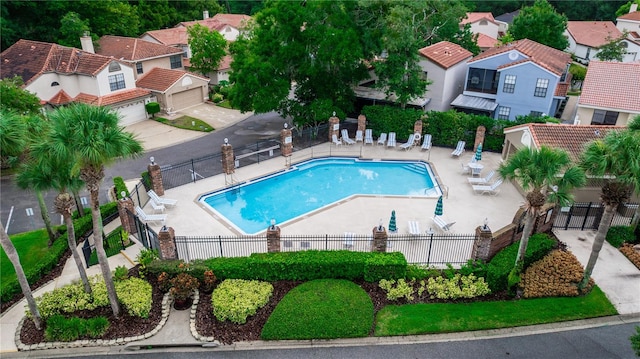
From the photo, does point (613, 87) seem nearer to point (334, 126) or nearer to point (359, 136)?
point (359, 136)

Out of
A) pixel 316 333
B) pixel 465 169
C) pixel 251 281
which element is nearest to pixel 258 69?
pixel 465 169

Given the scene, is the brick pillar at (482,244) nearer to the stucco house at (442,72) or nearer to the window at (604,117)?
the window at (604,117)

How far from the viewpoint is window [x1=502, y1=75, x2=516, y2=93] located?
3212 centimetres

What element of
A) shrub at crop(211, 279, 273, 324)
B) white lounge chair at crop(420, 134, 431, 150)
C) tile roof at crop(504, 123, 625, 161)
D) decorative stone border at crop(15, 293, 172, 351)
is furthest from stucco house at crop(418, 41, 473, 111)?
decorative stone border at crop(15, 293, 172, 351)

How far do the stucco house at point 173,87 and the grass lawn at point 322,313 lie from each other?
90.8 feet

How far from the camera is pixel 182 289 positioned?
15914 mm

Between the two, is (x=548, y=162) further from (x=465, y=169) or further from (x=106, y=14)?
(x=106, y=14)

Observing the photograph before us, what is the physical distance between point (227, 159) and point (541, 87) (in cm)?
2243

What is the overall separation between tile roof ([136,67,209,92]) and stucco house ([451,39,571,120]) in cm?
2396

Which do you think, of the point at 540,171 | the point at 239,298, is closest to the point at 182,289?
the point at 239,298

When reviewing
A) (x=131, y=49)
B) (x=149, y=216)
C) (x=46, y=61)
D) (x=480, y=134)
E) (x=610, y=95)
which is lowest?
(x=149, y=216)

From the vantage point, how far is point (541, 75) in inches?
1222

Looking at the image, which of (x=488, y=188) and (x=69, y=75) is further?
(x=69, y=75)

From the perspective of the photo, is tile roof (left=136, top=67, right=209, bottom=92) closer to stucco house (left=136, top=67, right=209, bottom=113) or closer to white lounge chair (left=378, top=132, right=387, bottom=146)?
stucco house (left=136, top=67, right=209, bottom=113)
